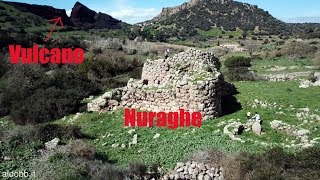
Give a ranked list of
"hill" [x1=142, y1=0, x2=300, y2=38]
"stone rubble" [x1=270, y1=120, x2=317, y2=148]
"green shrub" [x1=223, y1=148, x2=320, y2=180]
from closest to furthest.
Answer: "green shrub" [x1=223, y1=148, x2=320, y2=180], "stone rubble" [x1=270, y1=120, x2=317, y2=148], "hill" [x1=142, y1=0, x2=300, y2=38]

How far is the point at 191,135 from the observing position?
591 inches

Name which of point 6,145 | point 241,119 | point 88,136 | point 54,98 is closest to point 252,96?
point 241,119

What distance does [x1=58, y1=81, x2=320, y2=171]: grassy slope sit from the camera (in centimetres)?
1345

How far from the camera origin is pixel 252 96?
19.3 m

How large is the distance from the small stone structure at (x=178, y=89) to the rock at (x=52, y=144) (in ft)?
16.4

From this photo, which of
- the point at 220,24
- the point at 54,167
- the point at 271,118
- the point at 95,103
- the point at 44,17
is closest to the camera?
the point at 54,167

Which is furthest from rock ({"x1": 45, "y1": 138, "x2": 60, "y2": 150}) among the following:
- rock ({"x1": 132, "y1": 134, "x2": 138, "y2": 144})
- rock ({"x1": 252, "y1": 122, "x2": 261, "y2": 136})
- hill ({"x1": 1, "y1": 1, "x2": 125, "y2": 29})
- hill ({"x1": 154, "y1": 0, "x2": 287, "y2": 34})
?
hill ({"x1": 154, "y1": 0, "x2": 287, "y2": 34})

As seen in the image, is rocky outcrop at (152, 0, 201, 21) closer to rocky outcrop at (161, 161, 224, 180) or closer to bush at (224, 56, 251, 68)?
bush at (224, 56, 251, 68)

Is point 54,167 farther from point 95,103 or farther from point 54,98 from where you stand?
point 54,98

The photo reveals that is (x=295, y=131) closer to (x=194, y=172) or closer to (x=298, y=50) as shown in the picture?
(x=194, y=172)

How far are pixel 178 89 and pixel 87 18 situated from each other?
8967 cm

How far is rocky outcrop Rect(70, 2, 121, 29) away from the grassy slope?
8037 cm

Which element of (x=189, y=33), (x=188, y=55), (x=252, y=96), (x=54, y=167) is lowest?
(x=54, y=167)

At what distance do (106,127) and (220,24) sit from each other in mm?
88460
